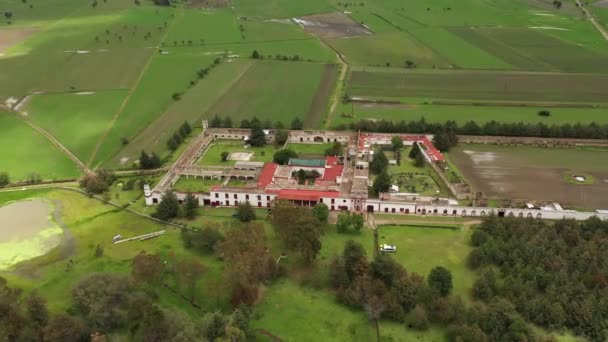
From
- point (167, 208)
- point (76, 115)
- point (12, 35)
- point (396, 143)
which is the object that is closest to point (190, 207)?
point (167, 208)

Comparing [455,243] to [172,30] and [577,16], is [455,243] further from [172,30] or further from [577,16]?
[577,16]

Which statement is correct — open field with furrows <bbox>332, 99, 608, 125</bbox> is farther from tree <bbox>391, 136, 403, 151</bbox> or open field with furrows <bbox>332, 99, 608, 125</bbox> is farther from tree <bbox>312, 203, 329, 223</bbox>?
tree <bbox>312, 203, 329, 223</bbox>

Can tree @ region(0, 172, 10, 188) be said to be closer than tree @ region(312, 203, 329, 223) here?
No

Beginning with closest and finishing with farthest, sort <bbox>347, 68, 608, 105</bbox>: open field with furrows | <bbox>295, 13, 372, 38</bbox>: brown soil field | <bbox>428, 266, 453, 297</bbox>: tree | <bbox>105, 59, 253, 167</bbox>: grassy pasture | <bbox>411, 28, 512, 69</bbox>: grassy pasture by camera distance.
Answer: <bbox>428, 266, 453, 297</bbox>: tree → <bbox>105, 59, 253, 167</bbox>: grassy pasture → <bbox>347, 68, 608, 105</bbox>: open field with furrows → <bbox>411, 28, 512, 69</bbox>: grassy pasture → <bbox>295, 13, 372, 38</bbox>: brown soil field

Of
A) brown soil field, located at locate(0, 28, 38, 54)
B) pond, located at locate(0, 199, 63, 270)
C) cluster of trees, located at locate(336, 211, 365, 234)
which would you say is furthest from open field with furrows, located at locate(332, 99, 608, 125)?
brown soil field, located at locate(0, 28, 38, 54)

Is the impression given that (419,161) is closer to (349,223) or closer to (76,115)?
(349,223)

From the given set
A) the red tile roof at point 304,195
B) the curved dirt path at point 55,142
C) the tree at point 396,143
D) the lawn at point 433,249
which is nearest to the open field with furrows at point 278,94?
the tree at point 396,143
